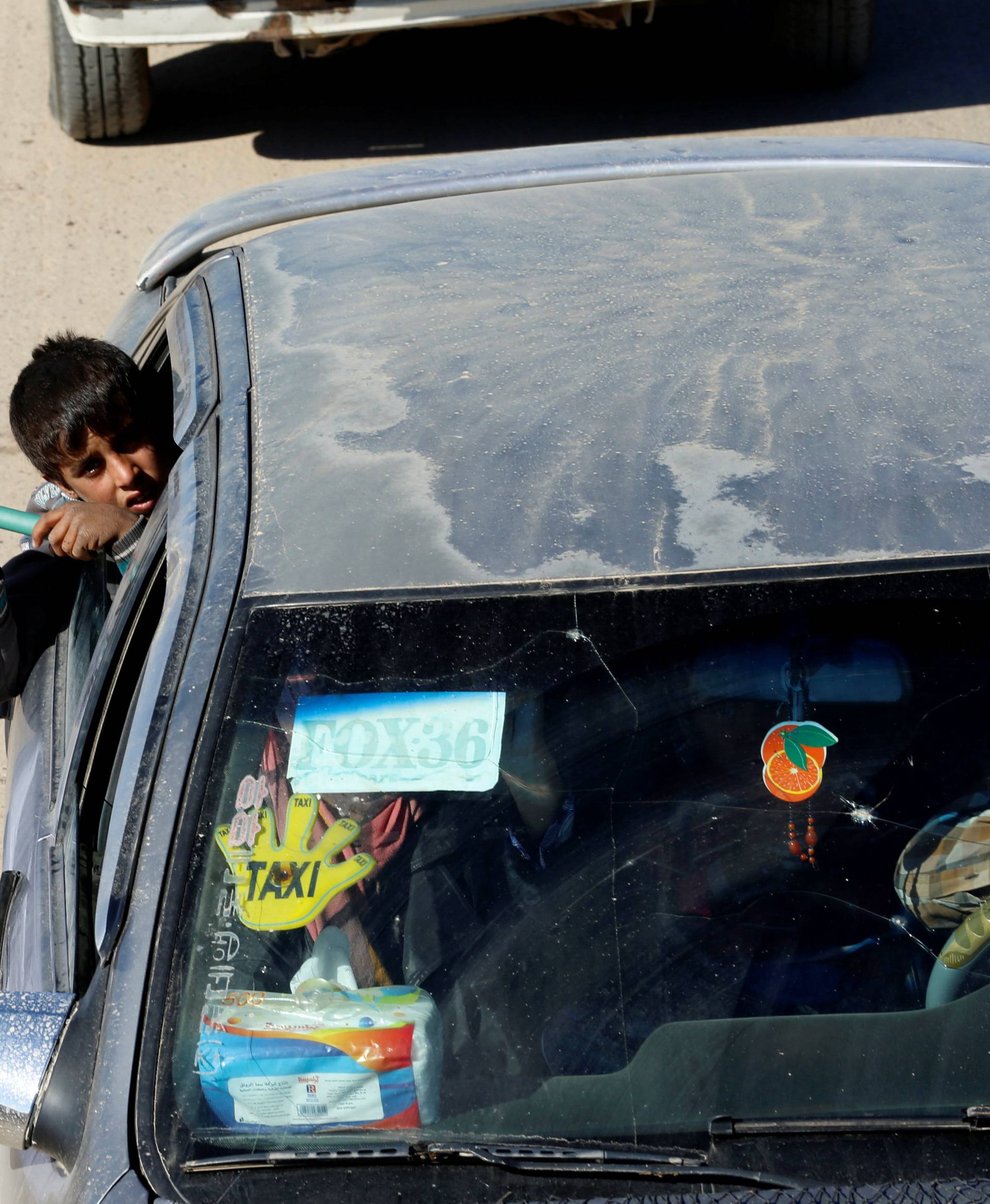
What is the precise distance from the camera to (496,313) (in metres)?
1.94

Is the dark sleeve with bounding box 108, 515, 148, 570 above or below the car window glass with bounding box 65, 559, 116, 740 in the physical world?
above

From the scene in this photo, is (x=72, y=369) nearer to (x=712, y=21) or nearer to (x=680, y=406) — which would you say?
(x=680, y=406)

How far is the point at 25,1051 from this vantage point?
1.46 m

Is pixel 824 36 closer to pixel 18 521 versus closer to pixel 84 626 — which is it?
pixel 18 521

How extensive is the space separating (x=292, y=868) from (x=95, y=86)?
4784mm

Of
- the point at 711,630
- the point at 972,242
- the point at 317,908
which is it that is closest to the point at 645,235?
the point at 972,242

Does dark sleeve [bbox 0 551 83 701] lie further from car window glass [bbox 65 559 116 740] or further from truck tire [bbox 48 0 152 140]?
truck tire [bbox 48 0 152 140]

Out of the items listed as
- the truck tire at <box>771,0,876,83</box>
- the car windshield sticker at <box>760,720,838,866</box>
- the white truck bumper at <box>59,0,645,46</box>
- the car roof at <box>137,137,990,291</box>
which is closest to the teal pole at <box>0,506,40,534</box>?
the car roof at <box>137,137,990,291</box>

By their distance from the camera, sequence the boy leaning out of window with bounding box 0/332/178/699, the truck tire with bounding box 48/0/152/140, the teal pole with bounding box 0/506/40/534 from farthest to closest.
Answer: the truck tire with bounding box 48/0/152/140 → the teal pole with bounding box 0/506/40/534 → the boy leaning out of window with bounding box 0/332/178/699

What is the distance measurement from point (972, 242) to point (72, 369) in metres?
1.57

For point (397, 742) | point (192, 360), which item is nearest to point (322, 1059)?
point (397, 742)

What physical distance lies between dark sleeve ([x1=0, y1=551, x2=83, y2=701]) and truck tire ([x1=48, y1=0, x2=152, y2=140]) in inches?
142

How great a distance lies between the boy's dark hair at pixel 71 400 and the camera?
2381 millimetres

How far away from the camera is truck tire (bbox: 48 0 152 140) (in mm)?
5312
